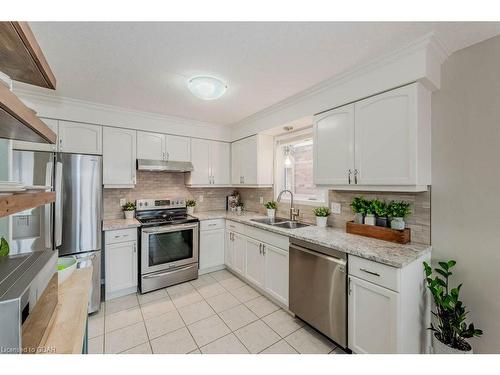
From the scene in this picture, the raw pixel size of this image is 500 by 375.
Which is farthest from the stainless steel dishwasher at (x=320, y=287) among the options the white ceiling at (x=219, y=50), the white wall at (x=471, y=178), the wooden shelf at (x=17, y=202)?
the wooden shelf at (x=17, y=202)

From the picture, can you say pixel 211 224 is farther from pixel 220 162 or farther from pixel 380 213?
pixel 380 213

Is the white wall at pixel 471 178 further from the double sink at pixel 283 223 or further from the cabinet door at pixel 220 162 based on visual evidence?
the cabinet door at pixel 220 162

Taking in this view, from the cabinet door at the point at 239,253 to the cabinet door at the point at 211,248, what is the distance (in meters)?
0.30

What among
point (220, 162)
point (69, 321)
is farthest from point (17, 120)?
point (220, 162)

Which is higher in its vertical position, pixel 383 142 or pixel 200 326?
pixel 383 142

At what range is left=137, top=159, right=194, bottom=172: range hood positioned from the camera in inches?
116

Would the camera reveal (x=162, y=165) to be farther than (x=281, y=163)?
No

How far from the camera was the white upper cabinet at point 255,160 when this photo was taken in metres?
3.25

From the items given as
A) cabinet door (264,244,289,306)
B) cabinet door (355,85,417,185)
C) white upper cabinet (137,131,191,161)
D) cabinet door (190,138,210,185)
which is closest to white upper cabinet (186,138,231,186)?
cabinet door (190,138,210,185)

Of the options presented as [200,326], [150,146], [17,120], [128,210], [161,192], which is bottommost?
[200,326]

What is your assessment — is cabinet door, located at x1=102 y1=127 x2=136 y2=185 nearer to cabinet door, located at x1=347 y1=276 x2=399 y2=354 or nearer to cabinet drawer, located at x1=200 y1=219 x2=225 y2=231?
cabinet drawer, located at x1=200 y1=219 x2=225 y2=231

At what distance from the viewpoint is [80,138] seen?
2.60 m

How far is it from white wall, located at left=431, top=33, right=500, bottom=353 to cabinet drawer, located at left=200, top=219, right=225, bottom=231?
99.6 inches

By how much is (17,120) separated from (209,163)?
2989 mm
